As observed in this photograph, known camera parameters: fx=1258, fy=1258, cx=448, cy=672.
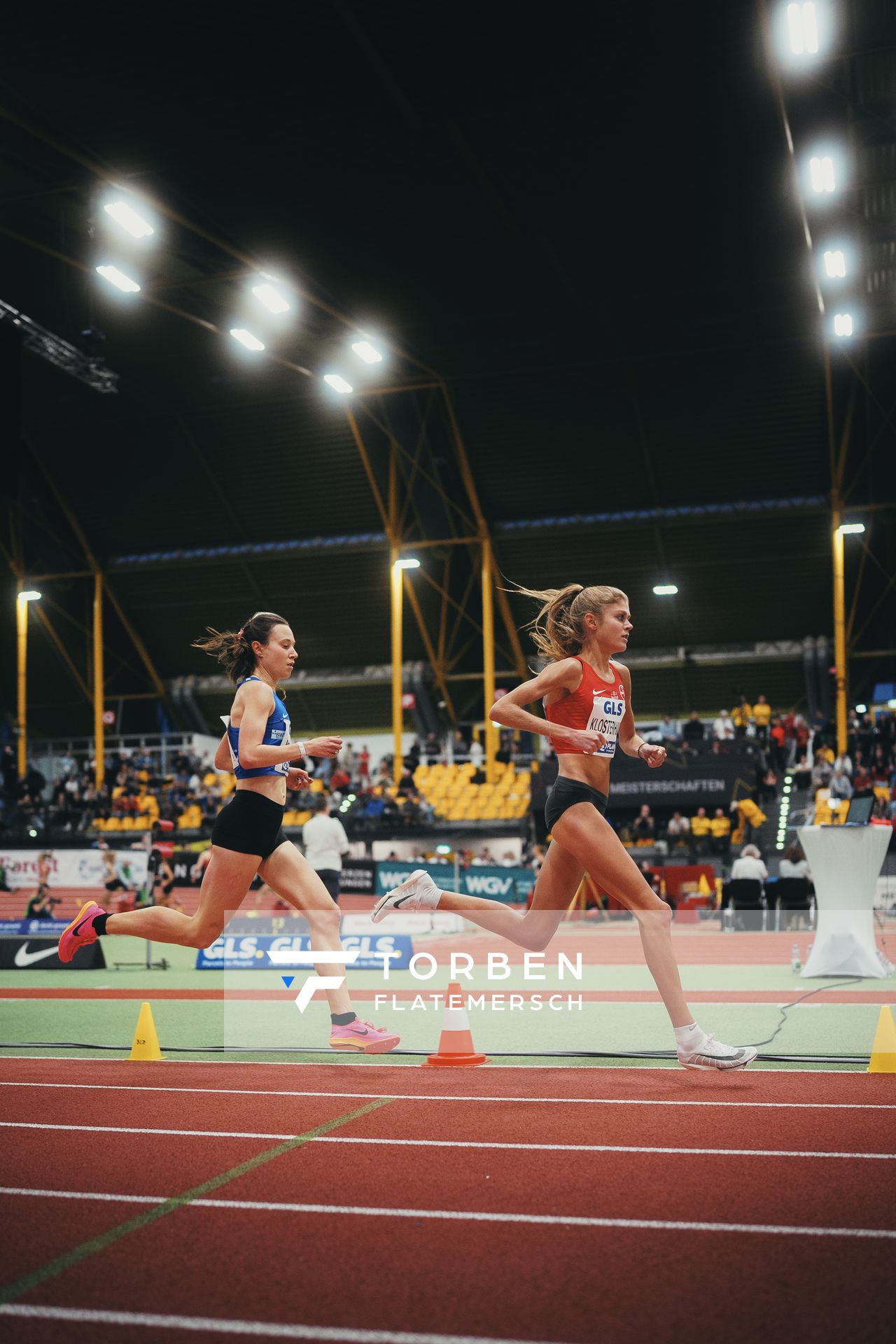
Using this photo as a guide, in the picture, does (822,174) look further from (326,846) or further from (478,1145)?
(478,1145)

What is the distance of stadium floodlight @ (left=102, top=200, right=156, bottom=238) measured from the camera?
69.3 ft

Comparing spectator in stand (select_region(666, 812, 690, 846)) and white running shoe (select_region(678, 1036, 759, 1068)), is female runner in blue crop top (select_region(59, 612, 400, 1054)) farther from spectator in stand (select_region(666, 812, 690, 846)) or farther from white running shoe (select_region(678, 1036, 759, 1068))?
spectator in stand (select_region(666, 812, 690, 846))

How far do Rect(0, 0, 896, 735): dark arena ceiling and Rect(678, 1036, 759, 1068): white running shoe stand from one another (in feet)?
49.4

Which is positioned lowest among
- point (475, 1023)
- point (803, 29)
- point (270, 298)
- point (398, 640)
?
point (475, 1023)

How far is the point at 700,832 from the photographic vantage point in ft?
92.9

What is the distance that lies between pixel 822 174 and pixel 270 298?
10.5 metres

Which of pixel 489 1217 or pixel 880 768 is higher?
pixel 880 768

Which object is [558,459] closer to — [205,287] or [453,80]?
[205,287]

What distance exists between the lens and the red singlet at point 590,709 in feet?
20.0

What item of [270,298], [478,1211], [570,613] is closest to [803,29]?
[270,298]

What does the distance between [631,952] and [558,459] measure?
18.1m

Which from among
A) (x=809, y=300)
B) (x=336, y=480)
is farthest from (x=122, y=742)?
(x=809, y=300)

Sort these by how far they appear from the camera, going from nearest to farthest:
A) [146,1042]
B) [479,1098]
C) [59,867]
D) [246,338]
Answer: [479,1098] < [146,1042] < [59,867] < [246,338]

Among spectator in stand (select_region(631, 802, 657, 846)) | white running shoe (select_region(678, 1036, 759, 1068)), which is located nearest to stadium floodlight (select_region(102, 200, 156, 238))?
spectator in stand (select_region(631, 802, 657, 846))
